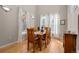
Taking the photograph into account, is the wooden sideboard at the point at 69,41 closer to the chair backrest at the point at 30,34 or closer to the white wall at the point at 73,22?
the white wall at the point at 73,22

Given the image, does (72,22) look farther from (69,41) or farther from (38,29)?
(38,29)

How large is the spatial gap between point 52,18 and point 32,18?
463 millimetres

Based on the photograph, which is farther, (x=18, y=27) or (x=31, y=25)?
(x=18, y=27)

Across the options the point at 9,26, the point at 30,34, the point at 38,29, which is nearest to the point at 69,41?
the point at 38,29

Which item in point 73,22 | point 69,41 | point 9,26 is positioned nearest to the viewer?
point 73,22

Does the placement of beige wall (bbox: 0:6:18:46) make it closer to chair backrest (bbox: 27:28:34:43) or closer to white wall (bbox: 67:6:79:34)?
chair backrest (bbox: 27:28:34:43)

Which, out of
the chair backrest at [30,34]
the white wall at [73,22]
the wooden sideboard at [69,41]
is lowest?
the wooden sideboard at [69,41]

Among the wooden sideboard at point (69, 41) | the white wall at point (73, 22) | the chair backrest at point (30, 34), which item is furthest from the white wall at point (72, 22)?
the chair backrest at point (30, 34)

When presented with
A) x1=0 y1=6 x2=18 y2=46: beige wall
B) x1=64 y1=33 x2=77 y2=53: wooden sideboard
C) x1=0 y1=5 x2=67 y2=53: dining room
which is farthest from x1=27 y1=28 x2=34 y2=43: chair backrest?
x1=64 y1=33 x2=77 y2=53: wooden sideboard

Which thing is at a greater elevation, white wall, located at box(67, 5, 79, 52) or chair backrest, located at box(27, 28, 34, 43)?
white wall, located at box(67, 5, 79, 52)

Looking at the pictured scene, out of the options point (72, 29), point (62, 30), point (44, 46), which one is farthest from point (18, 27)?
point (72, 29)

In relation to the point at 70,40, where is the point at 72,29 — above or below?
above
